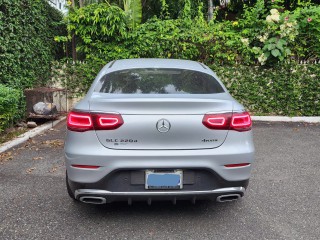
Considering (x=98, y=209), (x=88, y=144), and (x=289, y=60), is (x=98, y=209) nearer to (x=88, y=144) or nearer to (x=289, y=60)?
(x=88, y=144)

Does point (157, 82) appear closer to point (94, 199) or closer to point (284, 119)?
A: point (94, 199)

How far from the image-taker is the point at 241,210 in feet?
12.3

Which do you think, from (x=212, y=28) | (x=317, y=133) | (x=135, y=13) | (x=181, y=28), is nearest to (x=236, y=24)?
(x=212, y=28)

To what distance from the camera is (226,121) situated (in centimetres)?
311

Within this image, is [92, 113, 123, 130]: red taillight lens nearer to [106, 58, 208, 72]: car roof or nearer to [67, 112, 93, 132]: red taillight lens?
[67, 112, 93, 132]: red taillight lens

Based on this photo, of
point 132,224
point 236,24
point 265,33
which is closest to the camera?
point 132,224

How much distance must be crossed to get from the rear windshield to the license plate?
82 centimetres

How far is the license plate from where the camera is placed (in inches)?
119

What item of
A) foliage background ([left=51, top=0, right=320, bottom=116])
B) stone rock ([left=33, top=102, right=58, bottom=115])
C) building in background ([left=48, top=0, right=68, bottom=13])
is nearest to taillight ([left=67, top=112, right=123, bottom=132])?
stone rock ([left=33, top=102, right=58, bottom=115])

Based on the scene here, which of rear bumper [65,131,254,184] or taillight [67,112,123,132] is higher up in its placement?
taillight [67,112,123,132]

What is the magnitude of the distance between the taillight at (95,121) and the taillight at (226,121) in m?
0.76

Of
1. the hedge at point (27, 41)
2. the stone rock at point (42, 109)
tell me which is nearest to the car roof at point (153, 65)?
the hedge at point (27, 41)

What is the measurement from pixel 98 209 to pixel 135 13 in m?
7.01

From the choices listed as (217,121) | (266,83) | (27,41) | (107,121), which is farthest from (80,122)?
(266,83)
